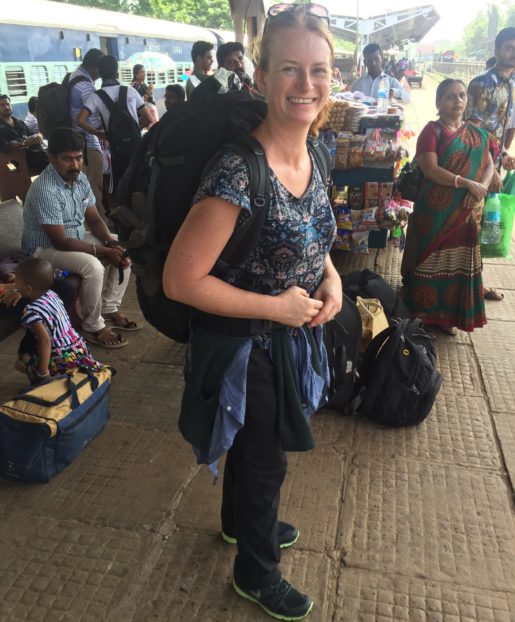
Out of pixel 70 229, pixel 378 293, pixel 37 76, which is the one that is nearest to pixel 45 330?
pixel 70 229

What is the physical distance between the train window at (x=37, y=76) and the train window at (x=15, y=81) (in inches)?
7.7

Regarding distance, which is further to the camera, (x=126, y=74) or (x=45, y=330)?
(x=126, y=74)

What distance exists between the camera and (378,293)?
353 centimetres

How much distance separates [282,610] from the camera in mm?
1753

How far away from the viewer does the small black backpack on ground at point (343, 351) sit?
274cm

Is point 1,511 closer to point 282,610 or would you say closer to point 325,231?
point 282,610

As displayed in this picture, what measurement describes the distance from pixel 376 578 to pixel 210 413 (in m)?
1.02

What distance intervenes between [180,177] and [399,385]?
1.84 metres

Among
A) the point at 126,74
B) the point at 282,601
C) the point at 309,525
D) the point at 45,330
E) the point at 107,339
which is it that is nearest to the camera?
the point at 282,601

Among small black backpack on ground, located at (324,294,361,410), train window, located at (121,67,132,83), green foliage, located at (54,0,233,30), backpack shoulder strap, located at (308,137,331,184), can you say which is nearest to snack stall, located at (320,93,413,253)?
small black backpack on ground, located at (324,294,361,410)

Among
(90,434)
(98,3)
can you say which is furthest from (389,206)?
(98,3)

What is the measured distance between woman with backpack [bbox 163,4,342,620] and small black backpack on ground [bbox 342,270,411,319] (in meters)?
1.93

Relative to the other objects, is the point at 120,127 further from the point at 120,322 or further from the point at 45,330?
the point at 45,330

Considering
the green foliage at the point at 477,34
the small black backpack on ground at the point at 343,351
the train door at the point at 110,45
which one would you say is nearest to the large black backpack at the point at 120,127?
the small black backpack on ground at the point at 343,351
